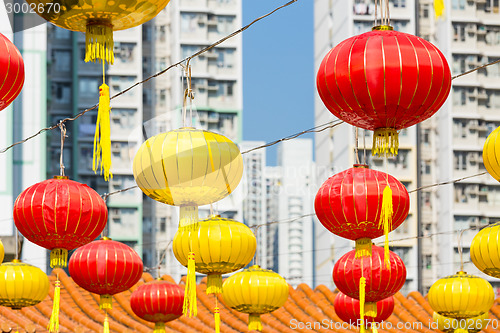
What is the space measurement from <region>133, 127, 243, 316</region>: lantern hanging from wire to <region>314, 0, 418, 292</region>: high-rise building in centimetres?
2398

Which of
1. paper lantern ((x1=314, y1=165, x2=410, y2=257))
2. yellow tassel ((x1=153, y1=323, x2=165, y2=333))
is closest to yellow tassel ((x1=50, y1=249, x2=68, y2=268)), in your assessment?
paper lantern ((x1=314, y1=165, x2=410, y2=257))

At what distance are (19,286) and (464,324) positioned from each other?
3890 millimetres

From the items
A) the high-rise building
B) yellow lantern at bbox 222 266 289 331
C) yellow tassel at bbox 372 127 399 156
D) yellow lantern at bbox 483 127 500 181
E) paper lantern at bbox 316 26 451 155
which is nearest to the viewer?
paper lantern at bbox 316 26 451 155

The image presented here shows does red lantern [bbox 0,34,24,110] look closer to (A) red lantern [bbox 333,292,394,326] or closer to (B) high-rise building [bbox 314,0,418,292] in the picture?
(A) red lantern [bbox 333,292,394,326]

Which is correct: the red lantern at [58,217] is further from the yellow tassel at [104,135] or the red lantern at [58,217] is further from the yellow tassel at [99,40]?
the yellow tassel at [99,40]

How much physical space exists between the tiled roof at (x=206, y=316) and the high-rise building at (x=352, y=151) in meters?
18.6

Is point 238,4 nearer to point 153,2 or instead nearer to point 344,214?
point 344,214

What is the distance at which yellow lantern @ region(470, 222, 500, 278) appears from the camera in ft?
23.2

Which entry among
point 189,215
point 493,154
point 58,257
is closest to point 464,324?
point 493,154

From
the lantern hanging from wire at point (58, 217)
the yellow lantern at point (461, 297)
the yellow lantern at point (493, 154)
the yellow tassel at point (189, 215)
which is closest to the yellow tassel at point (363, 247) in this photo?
the yellow lantern at point (493, 154)

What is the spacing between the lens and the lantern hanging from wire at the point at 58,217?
6184mm

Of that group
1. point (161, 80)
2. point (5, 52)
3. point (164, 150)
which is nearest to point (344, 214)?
point (164, 150)

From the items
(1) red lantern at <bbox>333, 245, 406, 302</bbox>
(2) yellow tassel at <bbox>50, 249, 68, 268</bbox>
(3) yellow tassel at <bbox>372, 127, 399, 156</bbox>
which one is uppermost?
(3) yellow tassel at <bbox>372, 127, 399, 156</bbox>

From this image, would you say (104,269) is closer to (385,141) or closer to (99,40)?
(385,141)
